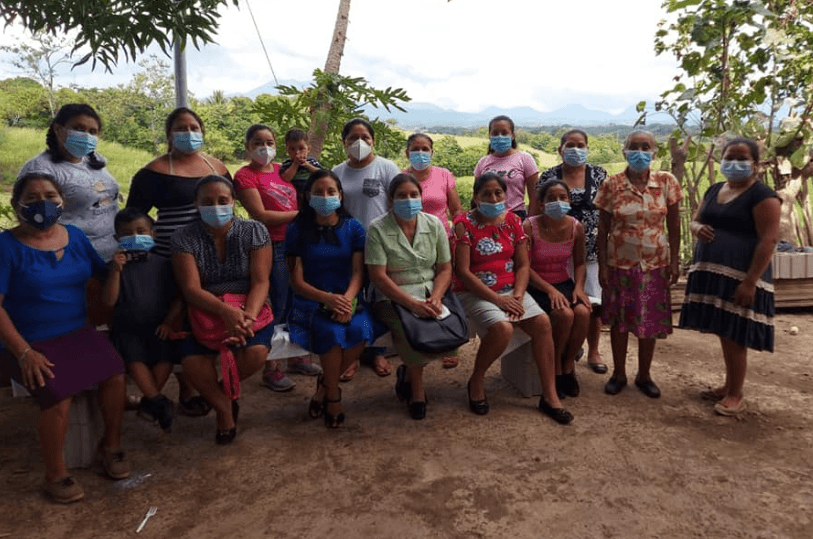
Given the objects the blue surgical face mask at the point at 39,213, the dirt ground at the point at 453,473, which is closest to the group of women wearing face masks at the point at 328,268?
the blue surgical face mask at the point at 39,213

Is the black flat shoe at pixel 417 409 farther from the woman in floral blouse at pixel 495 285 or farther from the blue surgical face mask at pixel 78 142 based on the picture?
the blue surgical face mask at pixel 78 142

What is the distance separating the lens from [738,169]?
339 centimetres

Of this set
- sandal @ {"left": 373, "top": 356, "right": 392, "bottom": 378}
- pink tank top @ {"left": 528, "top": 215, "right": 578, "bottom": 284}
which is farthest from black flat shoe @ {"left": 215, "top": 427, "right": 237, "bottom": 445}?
pink tank top @ {"left": 528, "top": 215, "right": 578, "bottom": 284}

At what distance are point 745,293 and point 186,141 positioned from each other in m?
3.37

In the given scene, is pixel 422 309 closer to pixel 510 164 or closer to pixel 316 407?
pixel 316 407

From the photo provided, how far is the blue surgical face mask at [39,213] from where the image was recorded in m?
2.73

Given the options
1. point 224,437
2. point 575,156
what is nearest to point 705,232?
point 575,156

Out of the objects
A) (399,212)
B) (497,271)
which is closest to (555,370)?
(497,271)

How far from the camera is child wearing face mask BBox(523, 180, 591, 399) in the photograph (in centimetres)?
375

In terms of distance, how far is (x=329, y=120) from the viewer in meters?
5.15

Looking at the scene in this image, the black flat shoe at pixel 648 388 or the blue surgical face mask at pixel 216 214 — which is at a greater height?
the blue surgical face mask at pixel 216 214

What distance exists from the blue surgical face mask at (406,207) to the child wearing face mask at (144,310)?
52.6 inches

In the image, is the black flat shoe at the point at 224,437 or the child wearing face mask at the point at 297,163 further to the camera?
the child wearing face mask at the point at 297,163

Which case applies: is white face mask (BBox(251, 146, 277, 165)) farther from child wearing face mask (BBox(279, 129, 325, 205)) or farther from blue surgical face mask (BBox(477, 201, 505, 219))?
blue surgical face mask (BBox(477, 201, 505, 219))
